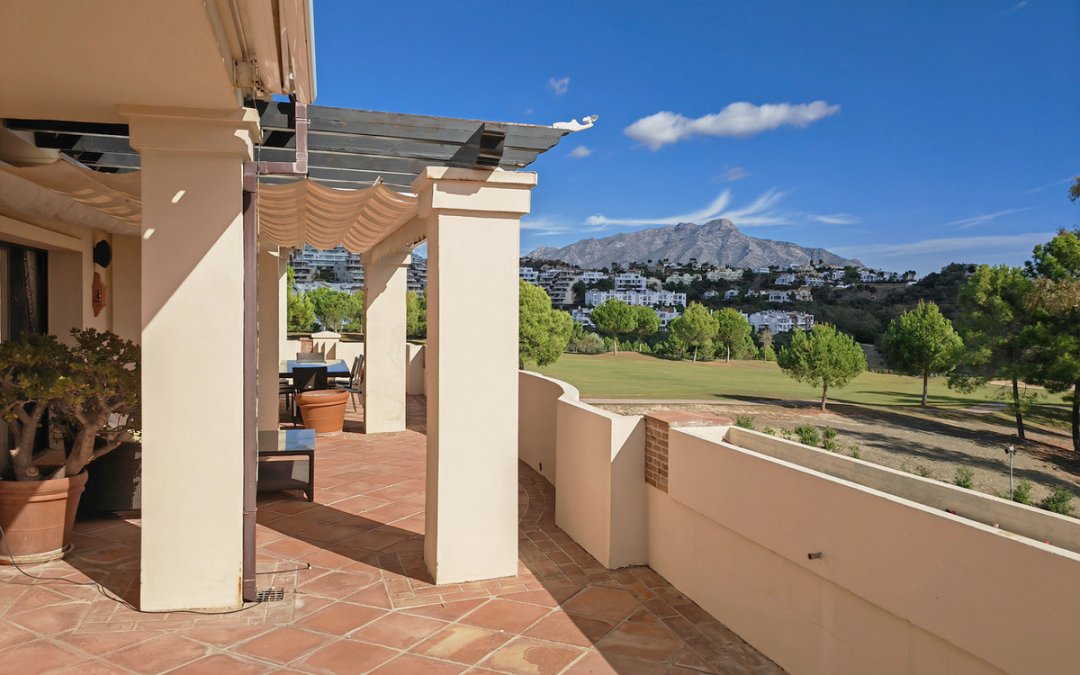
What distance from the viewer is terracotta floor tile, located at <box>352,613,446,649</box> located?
3.01m

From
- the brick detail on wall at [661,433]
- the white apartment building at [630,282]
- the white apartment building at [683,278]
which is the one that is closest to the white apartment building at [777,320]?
the white apartment building at [683,278]

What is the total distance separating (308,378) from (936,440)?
26250mm

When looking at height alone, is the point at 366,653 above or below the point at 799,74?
below

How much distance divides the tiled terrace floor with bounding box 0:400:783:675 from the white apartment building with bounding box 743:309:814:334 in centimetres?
6962

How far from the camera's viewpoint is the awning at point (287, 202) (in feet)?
12.6

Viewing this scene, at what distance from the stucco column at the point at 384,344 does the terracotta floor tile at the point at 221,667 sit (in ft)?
19.2

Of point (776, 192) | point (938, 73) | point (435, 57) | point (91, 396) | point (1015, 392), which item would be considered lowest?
point (1015, 392)

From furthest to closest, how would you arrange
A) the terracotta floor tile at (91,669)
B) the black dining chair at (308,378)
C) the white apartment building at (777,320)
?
the white apartment building at (777,320), the black dining chair at (308,378), the terracotta floor tile at (91,669)

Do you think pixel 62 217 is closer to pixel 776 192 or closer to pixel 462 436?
pixel 462 436

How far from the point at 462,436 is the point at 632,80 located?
117 meters

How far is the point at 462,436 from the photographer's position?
3.82 m

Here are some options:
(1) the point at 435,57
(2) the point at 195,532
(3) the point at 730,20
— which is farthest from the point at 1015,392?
(3) the point at 730,20

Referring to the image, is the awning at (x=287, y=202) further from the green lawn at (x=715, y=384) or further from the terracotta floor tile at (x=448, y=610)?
the green lawn at (x=715, y=384)

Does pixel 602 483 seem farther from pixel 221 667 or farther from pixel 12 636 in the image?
pixel 12 636
